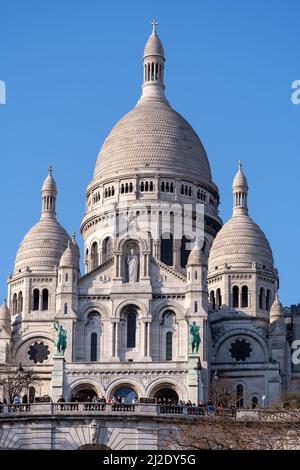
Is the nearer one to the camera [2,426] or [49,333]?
[2,426]

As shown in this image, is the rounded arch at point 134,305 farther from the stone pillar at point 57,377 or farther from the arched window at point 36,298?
the arched window at point 36,298

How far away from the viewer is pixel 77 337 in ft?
370

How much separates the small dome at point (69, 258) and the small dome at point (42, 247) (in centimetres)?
867

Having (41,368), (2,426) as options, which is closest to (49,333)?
(41,368)

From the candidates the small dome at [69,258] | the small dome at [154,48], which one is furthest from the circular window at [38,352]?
the small dome at [154,48]

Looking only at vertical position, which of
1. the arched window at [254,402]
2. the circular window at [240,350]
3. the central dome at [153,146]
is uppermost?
the central dome at [153,146]

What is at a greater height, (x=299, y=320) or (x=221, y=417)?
(x=299, y=320)

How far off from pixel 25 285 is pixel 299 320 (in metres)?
21.8

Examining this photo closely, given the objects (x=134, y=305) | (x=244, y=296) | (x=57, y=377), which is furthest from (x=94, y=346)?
(x=244, y=296)

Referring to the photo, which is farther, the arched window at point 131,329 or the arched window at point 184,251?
the arched window at point 184,251

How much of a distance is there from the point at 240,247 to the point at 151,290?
A: 452 inches

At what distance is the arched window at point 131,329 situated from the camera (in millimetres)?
112688
